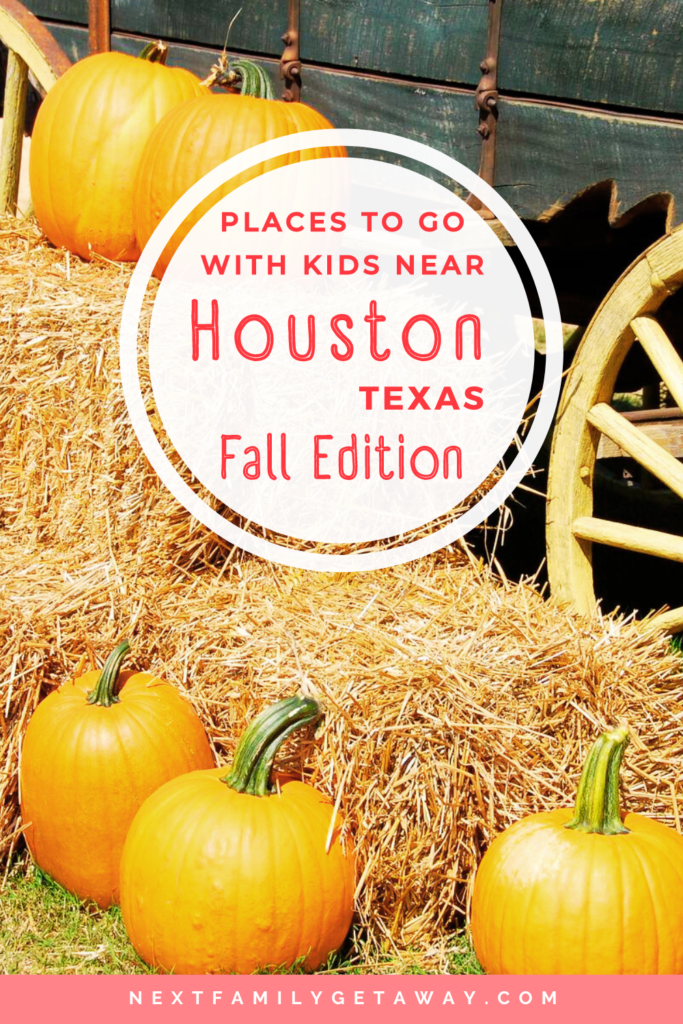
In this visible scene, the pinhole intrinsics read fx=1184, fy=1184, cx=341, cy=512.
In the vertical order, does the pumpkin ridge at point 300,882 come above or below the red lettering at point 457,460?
below

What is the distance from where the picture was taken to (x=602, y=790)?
216 cm

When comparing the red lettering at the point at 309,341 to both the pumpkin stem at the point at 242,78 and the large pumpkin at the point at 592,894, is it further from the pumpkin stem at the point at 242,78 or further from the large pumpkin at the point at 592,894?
the large pumpkin at the point at 592,894

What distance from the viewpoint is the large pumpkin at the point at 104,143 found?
140 inches

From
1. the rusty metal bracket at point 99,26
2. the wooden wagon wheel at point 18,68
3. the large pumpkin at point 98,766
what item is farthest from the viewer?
the wooden wagon wheel at point 18,68

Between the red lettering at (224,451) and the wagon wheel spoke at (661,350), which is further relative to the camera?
the red lettering at (224,451)

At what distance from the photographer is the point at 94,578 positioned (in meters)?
2.89

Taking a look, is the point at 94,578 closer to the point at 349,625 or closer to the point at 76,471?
the point at 76,471

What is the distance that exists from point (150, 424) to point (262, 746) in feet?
3.30

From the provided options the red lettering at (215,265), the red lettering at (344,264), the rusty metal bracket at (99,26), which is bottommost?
the red lettering at (215,265)

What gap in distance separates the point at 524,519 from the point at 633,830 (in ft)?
9.05

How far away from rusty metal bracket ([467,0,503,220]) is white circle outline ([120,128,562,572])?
0.10 feet

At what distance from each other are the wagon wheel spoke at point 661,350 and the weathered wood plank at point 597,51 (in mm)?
494

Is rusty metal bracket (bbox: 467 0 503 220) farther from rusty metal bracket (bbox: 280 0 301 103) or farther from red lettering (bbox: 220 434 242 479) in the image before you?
red lettering (bbox: 220 434 242 479)

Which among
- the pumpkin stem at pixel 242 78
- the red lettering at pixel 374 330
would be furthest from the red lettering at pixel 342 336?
the pumpkin stem at pixel 242 78
